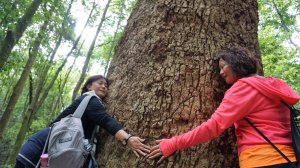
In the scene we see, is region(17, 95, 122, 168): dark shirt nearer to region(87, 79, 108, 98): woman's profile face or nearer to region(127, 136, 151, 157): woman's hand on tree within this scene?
region(127, 136, 151, 157): woman's hand on tree

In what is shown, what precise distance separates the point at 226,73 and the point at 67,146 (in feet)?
5.53

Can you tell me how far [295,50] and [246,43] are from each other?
1103 cm

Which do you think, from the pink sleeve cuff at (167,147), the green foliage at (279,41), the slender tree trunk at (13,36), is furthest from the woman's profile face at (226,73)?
the green foliage at (279,41)

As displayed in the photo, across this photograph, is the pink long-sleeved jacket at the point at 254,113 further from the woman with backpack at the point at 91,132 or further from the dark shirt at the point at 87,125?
the dark shirt at the point at 87,125

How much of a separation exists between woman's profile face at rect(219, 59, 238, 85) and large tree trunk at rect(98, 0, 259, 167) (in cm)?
13

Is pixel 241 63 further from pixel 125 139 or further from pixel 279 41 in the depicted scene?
pixel 279 41

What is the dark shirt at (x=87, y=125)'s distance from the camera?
2.84 metres

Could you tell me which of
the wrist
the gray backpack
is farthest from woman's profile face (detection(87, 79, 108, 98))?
the wrist

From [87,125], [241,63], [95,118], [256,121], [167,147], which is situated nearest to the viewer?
[256,121]

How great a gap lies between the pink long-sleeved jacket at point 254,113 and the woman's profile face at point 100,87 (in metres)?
1.41

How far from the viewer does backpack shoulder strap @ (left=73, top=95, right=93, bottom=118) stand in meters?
2.86

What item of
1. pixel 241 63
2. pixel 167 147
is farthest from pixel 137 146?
pixel 241 63

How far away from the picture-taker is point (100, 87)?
345cm

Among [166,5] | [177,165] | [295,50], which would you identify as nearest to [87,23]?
[295,50]
